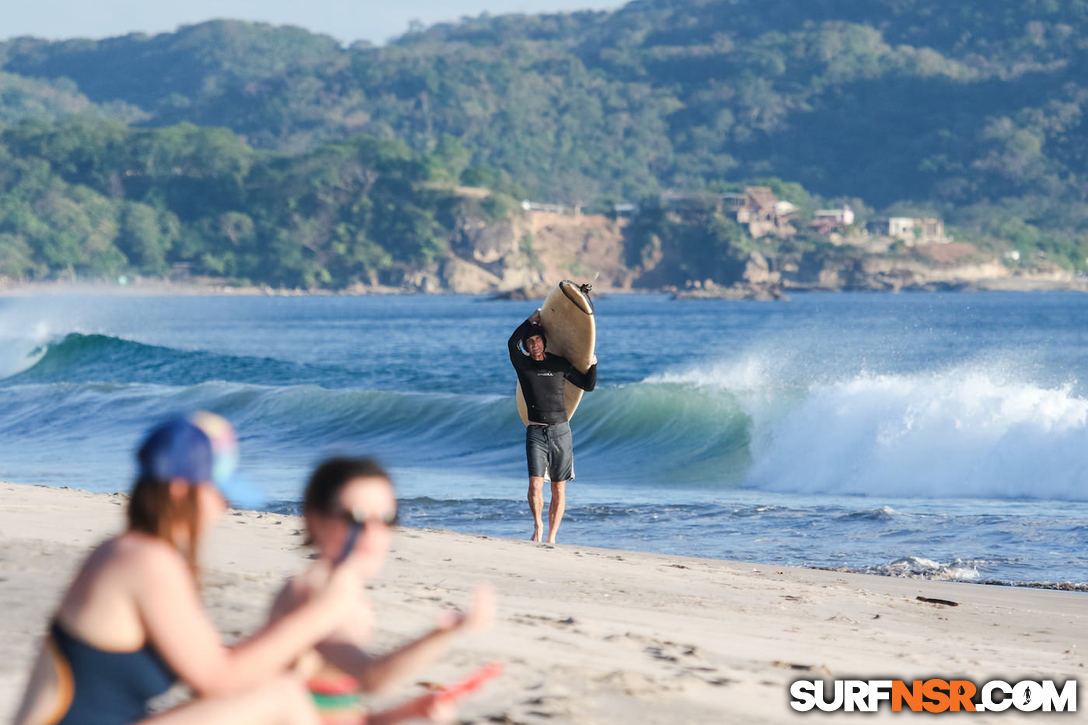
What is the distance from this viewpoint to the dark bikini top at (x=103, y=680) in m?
2.46

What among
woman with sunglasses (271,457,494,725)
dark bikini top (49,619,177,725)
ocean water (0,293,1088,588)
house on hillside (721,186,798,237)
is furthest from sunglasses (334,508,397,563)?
house on hillside (721,186,798,237)

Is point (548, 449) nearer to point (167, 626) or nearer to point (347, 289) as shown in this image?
point (167, 626)

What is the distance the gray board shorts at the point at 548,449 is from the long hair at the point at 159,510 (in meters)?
5.34

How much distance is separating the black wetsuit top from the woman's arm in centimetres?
513

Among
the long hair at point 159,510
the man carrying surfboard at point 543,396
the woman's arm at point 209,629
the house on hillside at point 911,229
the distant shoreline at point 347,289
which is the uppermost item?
the long hair at point 159,510

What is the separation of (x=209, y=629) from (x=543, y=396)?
17.4ft

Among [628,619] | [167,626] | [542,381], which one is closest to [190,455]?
[167,626]

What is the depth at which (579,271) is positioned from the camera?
151125mm

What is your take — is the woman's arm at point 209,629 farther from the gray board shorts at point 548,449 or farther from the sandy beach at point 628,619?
the gray board shorts at point 548,449

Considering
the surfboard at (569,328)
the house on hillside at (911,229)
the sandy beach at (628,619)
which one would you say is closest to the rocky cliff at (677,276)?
the house on hillside at (911,229)

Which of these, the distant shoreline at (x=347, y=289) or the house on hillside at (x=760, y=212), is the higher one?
the house on hillside at (x=760, y=212)

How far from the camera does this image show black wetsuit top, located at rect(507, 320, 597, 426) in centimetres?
770

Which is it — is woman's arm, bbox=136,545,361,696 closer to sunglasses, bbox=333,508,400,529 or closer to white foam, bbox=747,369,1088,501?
sunglasses, bbox=333,508,400,529

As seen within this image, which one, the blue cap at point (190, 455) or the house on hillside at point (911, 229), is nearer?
the blue cap at point (190, 455)
